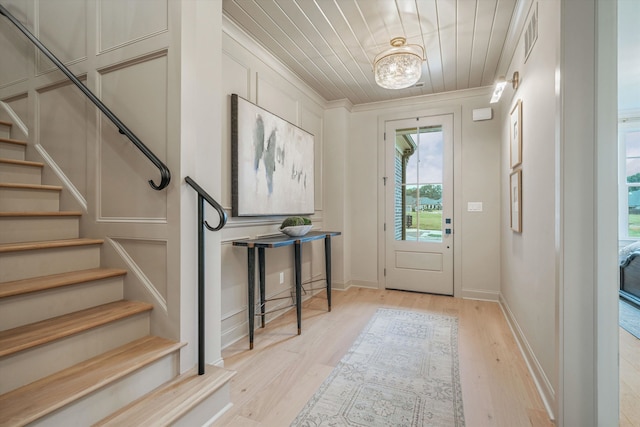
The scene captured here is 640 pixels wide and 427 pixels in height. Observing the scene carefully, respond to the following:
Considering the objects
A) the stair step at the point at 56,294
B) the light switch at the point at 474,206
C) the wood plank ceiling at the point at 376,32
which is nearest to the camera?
the stair step at the point at 56,294

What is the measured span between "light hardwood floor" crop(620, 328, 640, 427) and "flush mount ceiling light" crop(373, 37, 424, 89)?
2.67 metres

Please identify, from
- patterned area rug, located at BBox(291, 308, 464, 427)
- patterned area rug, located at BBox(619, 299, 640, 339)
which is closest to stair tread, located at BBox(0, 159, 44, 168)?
patterned area rug, located at BBox(291, 308, 464, 427)

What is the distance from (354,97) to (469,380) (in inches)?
138

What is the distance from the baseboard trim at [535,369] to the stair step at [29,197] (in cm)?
326

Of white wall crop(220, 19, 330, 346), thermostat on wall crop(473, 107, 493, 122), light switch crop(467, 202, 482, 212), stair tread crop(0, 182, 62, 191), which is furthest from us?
light switch crop(467, 202, 482, 212)

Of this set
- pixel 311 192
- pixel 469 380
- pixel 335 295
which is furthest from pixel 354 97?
pixel 469 380

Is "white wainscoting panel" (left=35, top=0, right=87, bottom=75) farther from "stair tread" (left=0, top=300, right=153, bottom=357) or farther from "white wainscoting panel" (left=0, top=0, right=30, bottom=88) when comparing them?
"stair tread" (left=0, top=300, right=153, bottom=357)

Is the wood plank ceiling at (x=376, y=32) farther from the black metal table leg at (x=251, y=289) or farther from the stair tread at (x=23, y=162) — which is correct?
the black metal table leg at (x=251, y=289)

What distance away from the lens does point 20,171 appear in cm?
205

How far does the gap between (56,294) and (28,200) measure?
0.87 m

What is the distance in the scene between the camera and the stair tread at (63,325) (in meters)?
1.20

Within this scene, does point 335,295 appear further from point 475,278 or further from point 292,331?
point 475,278

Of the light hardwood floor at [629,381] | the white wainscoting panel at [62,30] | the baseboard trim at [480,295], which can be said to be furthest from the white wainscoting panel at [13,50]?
the baseboard trim at [480,295]

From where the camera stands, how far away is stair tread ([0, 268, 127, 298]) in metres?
1.34
